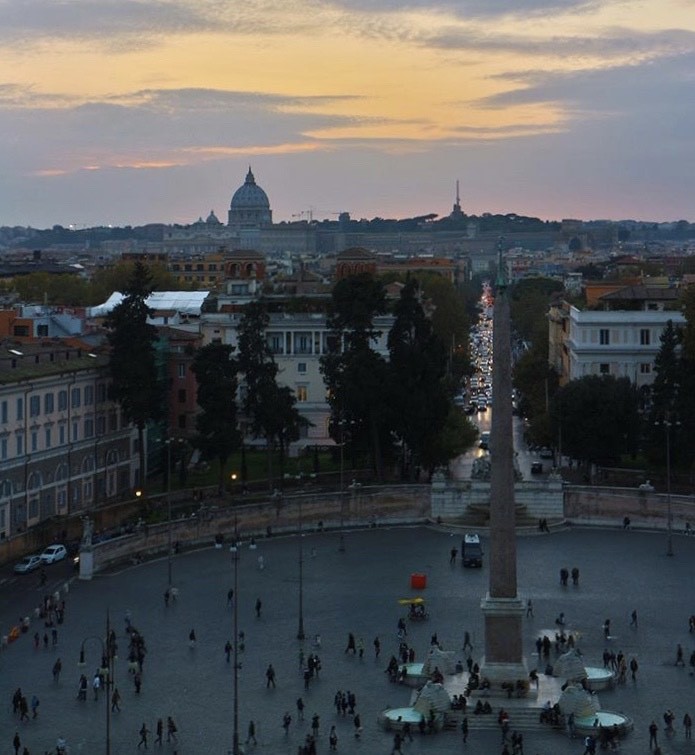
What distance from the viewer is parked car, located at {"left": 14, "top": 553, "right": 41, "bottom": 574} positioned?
54544 mm

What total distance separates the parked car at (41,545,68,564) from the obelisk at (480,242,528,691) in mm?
20705

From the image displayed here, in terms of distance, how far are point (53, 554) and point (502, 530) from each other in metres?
22.0

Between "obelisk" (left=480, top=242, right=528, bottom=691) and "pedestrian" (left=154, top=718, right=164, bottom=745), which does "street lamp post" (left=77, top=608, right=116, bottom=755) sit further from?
"obelisk" (left=480, top=242, right=528, bottom=691)

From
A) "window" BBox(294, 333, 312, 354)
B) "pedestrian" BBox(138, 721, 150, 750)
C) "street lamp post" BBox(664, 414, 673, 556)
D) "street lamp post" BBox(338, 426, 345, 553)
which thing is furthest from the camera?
"window" BBox(294, 333, 312, 354)

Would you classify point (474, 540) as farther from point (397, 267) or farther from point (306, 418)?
point (397, 267)

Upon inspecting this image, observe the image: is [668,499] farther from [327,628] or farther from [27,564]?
[27,564]

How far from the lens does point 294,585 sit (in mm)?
52844

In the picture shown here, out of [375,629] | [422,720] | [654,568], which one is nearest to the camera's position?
[422,720]

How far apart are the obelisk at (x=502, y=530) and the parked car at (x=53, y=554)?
20.7 meters

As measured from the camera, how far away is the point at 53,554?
185ft

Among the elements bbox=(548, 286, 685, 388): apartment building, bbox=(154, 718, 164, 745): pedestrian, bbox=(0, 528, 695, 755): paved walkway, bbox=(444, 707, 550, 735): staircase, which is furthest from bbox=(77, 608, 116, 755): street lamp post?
bbox=(548, 286, 685, 388): apartment building

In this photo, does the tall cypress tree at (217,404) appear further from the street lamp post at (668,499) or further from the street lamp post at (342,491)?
the street lamp post at (668,499)

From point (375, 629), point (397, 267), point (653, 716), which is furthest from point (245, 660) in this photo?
point (397, 267)

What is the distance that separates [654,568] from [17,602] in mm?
18584
